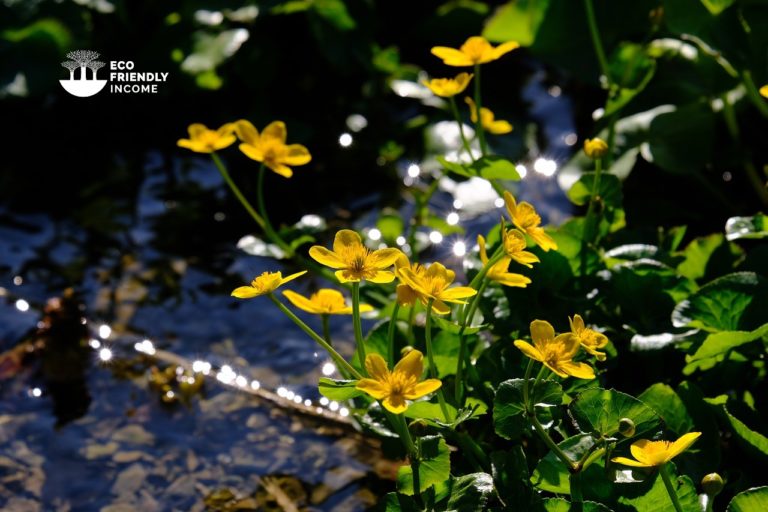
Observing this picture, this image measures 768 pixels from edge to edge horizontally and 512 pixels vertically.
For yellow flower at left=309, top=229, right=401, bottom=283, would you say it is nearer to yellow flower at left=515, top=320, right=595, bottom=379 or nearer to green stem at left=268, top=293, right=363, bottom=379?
green stem at left=268, top=293, right=363, bottom=379

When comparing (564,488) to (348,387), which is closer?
(348,387)

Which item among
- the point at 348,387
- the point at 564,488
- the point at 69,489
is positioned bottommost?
the point at 69,489

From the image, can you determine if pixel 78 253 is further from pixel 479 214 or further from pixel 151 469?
pixel 479 214

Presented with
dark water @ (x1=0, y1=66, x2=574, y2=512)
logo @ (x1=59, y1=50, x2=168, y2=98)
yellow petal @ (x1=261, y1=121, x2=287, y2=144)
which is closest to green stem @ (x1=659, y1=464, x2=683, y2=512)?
dark water @ (x1=0, y1=66, x2=574, y2=512)

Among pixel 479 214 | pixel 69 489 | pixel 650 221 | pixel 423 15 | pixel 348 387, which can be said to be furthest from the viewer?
pixel 423 15

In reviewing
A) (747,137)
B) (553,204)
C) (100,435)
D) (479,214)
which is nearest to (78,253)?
(100,435)

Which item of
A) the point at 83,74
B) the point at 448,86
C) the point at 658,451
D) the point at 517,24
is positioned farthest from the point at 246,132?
the point at 83,74

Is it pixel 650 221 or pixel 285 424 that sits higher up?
pixel 650 221

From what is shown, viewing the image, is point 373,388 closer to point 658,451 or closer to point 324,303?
point 324,303

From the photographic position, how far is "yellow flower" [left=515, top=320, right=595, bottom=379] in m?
1.29

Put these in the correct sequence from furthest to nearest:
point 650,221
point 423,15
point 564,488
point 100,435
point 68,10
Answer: point 423,15, point 68,10, point 650,221, point 100,435, point 564,488

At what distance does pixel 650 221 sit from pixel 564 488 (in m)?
1.24

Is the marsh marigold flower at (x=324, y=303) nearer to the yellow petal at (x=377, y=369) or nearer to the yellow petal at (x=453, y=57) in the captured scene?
the yellow petal at (x=377, y=369)

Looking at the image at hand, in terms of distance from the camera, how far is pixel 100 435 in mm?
2074
